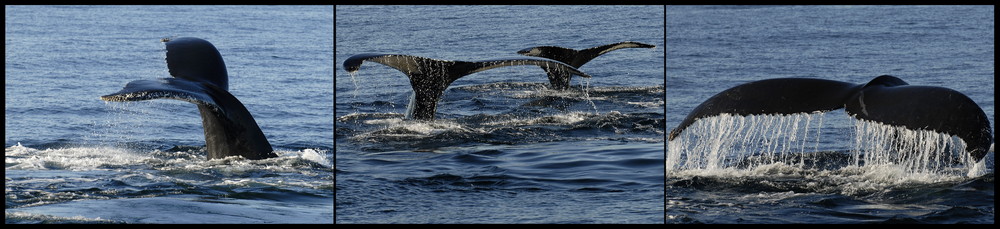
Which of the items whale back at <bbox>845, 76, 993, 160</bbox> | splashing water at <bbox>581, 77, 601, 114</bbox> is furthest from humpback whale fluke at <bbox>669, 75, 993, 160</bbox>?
splashing water at <bbox>581, 77, 601, 114</bbox>

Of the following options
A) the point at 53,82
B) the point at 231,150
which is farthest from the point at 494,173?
the point at 53,82

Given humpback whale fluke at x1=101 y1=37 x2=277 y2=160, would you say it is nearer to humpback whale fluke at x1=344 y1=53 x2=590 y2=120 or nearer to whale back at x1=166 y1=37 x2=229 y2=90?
whale back at x1=166 y1=37 x2=229 y2=90

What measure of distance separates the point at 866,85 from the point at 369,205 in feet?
9.68

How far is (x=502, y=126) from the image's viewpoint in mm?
7984

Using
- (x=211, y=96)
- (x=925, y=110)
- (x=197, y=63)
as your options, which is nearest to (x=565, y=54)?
(x=197, y=63)

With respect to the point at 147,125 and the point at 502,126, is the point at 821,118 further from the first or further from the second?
the point at 147,125

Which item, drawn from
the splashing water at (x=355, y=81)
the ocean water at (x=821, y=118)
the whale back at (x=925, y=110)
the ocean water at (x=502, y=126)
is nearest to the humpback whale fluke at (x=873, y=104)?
the whale back at (x=925, y=110)

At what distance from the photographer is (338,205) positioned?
6.64 meters

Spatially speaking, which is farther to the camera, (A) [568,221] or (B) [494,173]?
(B) [494,173]

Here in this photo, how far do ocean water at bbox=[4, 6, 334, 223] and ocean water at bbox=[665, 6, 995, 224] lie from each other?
2313mm

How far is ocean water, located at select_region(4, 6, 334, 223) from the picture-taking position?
7.34 m

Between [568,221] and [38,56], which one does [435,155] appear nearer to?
[568,221]

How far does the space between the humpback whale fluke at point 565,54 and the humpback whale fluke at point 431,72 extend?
0.32 m
